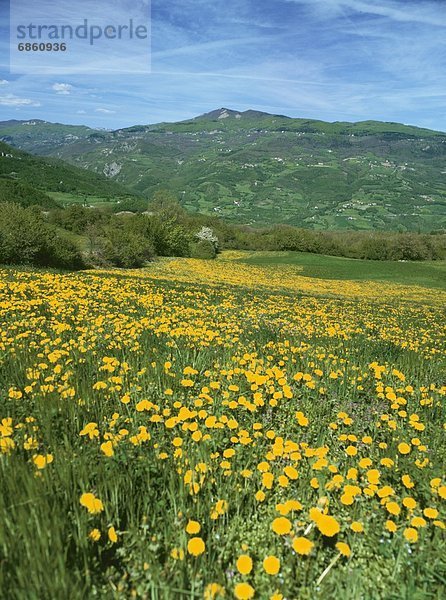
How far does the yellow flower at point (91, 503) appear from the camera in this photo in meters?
2.77

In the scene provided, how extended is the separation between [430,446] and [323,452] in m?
1.73

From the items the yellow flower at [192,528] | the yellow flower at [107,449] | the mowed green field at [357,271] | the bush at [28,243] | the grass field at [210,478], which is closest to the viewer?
the grass field at [210,478]

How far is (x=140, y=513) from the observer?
10.5 ft

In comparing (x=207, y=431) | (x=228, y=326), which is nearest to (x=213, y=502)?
(x=207, y=431)

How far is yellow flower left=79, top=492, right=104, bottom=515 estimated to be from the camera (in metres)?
2.77

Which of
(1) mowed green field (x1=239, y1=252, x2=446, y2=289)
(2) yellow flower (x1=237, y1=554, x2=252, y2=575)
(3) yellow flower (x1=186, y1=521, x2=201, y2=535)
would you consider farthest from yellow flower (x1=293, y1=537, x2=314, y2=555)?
(1) mowed green field (x1=239, y1=252, x2=446, y2=289)

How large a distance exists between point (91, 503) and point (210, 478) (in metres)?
1.16

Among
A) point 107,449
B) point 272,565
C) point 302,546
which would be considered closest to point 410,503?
point 302,546

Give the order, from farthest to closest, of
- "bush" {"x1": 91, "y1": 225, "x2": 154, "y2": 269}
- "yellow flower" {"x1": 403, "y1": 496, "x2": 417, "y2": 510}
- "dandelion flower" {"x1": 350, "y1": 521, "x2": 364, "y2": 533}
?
"bush" {"x1": 91, "y1": 225, "x2": 154, "y2": 269} < "yellow flower" {"x1": 403, "y1": 496, "x2": 417, "y2": 510} < "dandelion flower" {"x1": 350, "y1": 521, "x2": 364, "y2": 533}

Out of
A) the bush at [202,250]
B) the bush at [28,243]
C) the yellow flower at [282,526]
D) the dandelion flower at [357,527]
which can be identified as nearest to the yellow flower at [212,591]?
the yellow flower at [282,526]

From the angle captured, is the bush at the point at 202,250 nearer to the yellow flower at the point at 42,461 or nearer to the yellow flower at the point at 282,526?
the yellow flower at the point at 42,461

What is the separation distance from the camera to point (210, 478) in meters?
3.53

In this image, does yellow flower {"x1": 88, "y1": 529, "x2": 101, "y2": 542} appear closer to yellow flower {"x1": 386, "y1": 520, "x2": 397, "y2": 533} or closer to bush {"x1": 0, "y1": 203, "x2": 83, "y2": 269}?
yellow flower {"x1": 386, "y1": 520, "x2": 397, "y2": 533}

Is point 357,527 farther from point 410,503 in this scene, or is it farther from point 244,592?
point 244,592
